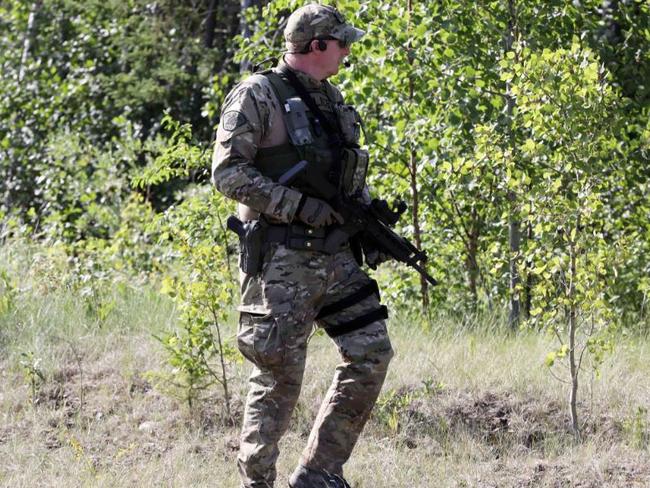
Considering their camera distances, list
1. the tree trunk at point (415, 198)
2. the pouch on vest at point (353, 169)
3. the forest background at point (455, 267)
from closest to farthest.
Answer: the pouch on vest at point (353, 169) < the forest background at point (455, 267) < the tree trunk at point (415, 198)

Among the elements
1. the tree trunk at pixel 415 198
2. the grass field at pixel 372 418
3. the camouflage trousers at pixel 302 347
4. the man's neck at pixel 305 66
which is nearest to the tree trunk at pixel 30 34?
the grass field at pixel 372 418

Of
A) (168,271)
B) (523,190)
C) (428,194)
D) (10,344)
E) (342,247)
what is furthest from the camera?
(168,271)

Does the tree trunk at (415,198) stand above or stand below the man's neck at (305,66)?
below

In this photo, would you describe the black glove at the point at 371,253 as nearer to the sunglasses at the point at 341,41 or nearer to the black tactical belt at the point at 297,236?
the black tactical belt at the point at 297,236

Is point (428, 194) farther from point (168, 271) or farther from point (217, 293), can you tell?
point (168, 271)

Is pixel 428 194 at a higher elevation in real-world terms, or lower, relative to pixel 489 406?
higher

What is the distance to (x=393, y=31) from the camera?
6.97 m

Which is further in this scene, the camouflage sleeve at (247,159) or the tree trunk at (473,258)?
the tree trunk at (473,258)

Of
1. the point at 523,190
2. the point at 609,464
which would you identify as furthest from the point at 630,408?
the point at 523,190

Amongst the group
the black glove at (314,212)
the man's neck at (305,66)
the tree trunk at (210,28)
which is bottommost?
the black glove at (314,212)

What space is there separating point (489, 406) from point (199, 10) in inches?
364

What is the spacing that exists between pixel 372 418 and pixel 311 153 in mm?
1792

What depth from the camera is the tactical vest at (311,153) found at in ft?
14.0

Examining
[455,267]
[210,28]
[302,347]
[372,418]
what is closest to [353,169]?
[302,347]
